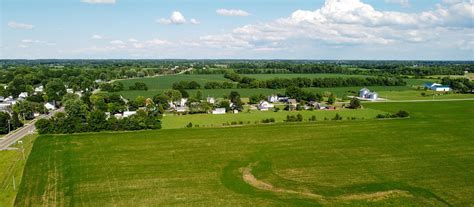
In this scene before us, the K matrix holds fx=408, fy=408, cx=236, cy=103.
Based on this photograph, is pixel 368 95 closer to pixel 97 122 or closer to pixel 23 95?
pixel 97 122

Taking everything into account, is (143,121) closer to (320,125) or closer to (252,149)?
(252,149)

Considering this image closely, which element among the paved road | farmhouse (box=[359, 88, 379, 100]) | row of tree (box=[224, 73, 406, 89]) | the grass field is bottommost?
the grass field

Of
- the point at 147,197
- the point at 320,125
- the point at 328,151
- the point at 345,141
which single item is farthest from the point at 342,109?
the point at 147,197

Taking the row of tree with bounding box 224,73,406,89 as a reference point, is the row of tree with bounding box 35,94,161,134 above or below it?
below

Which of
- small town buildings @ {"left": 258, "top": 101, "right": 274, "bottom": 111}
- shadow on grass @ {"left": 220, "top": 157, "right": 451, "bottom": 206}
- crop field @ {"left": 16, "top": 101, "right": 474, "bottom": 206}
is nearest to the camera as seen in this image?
shadow on grass @ {"left": 220, "top": 157, "right": 451, "bottom": 206}

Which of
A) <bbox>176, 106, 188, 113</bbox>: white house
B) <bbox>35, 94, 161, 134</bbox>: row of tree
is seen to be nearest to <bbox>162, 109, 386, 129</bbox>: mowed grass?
<bbox>176, 106, 188, 113</bbox>: white house

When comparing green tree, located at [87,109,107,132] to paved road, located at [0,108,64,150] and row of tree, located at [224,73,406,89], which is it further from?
row of tree, located at [224,73,406,89]
